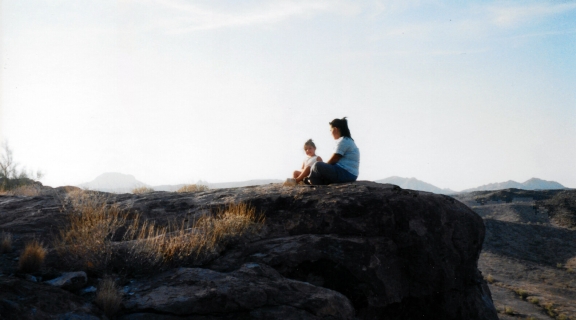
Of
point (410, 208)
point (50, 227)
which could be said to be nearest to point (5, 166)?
point (50, 227)

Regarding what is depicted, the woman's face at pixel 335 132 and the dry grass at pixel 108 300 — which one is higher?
the woman's face at pixel 335 132

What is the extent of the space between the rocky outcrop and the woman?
40 centimetres

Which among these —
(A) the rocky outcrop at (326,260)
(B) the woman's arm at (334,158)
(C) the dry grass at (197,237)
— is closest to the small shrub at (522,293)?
(A) the rocky outcrop at (326,260)

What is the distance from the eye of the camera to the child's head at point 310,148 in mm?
9828

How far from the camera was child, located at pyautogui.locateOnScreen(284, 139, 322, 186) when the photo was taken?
9.33 metres

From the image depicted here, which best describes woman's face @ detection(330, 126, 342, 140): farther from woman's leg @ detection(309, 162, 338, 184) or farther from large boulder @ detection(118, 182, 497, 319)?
large boulder @ detection(118, 182, 497, 319)

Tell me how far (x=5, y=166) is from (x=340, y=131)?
20641mm

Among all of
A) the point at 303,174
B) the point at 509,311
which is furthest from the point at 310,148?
the point at 509,311

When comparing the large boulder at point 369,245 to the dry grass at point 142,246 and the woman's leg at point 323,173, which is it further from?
the woman's leg at point 323,173

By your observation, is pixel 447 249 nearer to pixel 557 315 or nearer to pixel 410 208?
pixel 410 208

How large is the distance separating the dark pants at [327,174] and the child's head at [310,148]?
0.80 m

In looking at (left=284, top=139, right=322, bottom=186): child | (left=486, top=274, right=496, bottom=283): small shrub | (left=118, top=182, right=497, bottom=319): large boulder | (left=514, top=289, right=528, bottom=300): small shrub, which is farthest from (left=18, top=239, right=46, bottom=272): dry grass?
(left=486, top=274, right=496, bottom=283): small shrub

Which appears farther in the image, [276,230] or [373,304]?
[276,230]

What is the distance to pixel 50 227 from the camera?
23.4 ft
